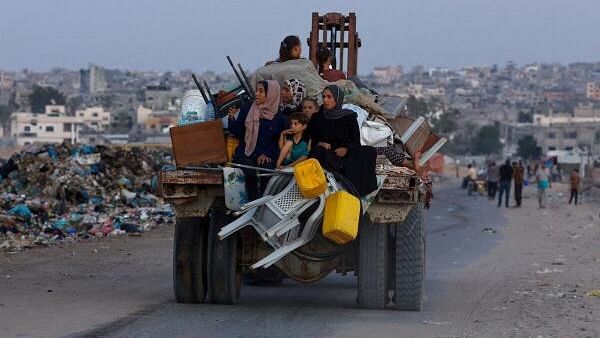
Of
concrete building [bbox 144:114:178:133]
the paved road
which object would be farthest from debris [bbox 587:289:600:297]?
concrete building [bbox 144:114:178:133]

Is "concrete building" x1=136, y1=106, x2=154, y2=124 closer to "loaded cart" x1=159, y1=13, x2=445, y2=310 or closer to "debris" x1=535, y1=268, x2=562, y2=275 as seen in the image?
"debris" x1=535, y1=268, x2=562, y2=275

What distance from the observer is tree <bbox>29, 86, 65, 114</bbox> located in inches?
7060

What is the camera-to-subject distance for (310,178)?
12.6 metres

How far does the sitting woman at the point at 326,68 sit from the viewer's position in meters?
14.9

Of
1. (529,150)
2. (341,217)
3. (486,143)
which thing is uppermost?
(341,217)

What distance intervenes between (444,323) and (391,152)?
70.9 inches

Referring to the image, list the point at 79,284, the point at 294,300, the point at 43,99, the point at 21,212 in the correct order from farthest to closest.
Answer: the point at 43,99 → the point at 21,212 → the point at 79,284 → the point at 294,300

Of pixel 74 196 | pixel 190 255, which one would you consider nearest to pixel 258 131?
pixel 190 255

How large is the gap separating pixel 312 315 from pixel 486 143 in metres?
155

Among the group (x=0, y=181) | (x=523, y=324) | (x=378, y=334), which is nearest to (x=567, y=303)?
(x=523, y=324)

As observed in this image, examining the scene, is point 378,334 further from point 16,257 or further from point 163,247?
point 163,247

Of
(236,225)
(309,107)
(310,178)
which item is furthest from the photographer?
(309,107)

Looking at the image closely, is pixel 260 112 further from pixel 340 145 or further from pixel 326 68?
pixel 326 68

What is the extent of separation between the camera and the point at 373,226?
13.5m
